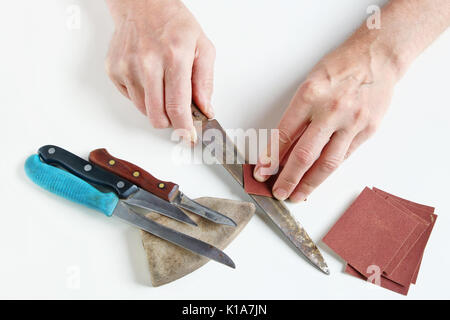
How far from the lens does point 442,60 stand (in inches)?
66.2

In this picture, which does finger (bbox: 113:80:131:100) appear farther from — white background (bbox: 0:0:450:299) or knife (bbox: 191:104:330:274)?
knife (bbox: 191:104:330:274)

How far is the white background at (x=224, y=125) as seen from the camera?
1.15 metres

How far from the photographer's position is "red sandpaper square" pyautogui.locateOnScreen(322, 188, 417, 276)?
1178 mm

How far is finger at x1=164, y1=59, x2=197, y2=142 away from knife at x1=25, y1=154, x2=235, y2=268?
1.03 ft

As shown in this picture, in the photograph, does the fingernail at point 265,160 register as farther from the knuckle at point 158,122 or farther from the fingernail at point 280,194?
the knuckle at point 158,122

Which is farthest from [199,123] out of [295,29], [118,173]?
[295,29]

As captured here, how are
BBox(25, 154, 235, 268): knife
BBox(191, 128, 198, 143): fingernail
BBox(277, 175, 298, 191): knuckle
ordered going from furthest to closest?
BBox(191, 128, 198, 143): fingernail, BBox(277, 175, 298, 191): knuckle, BBox(25, 154, 235, 268): knife

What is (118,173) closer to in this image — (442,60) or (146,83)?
(146,83)

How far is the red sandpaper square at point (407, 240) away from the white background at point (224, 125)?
5cm

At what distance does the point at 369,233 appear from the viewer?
122 cm

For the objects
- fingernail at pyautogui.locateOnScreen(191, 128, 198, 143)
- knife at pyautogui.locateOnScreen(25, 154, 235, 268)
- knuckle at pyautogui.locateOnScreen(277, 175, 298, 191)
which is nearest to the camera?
knife at pyautogui.locateOnScreen(25, 154, 235, 268)

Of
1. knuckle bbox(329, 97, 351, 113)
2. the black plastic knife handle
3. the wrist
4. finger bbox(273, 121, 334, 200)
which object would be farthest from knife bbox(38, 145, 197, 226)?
the wrist

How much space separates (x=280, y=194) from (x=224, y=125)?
0.34m

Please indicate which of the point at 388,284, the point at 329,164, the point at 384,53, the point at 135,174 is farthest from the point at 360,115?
the point at 135,174
